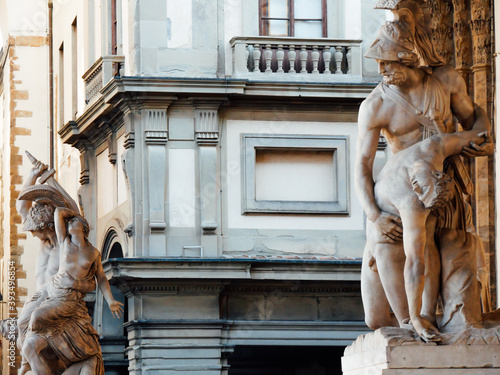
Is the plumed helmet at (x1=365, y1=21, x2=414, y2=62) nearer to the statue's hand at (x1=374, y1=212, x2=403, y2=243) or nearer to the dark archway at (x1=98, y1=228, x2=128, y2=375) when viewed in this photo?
the statue's hand at (x1=374, y1=212, x2=403, y2=243)

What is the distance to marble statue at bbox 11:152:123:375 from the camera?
14078mm

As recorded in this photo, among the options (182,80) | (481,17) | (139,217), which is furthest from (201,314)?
(481,17)

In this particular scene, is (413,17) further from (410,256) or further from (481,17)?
(481,17)

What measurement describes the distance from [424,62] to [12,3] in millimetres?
25862

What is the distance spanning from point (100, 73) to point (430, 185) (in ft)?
56.7

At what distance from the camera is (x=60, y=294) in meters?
14.2

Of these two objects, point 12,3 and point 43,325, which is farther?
point 12,3

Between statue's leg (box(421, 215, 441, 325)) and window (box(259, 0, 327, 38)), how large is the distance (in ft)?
51.7

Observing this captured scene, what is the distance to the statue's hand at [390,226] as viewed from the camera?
9586 mm

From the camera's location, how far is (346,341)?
79.1ft

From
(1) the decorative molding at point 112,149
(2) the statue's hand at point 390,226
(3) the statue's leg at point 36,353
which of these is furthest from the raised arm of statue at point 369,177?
(1) the decorative molding at point 112,149

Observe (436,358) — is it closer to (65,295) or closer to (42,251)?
(65,295)

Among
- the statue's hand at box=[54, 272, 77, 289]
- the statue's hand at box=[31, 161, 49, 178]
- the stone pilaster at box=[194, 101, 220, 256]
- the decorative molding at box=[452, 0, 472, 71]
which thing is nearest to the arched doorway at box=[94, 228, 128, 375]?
the stone pilaster at box=[194, 101, 220, 256]

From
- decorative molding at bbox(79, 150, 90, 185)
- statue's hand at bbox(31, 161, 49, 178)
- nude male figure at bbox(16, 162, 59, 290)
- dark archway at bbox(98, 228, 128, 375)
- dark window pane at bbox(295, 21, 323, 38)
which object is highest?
dark window pane at bbox(295, 21, 323, 38)
